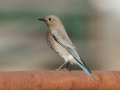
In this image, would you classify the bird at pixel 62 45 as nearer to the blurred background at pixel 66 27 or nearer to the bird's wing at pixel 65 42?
the bird's wing at pixel 65 42

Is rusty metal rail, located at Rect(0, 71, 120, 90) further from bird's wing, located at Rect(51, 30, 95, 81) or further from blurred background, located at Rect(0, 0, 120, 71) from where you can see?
blurred background, located at Rect(0, 0, 120, 71)

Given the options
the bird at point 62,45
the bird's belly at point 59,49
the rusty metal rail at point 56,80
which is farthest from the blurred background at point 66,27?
the rusty metal rail at point 56,80

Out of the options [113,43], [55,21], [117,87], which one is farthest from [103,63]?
[117,87]

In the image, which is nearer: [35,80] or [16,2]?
[35,80]

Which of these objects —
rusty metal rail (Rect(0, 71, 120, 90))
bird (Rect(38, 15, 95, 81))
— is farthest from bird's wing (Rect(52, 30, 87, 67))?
rusty metal rail (Rect(0, 71, 120, 90))

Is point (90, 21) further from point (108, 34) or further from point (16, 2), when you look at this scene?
point (16, 2)
